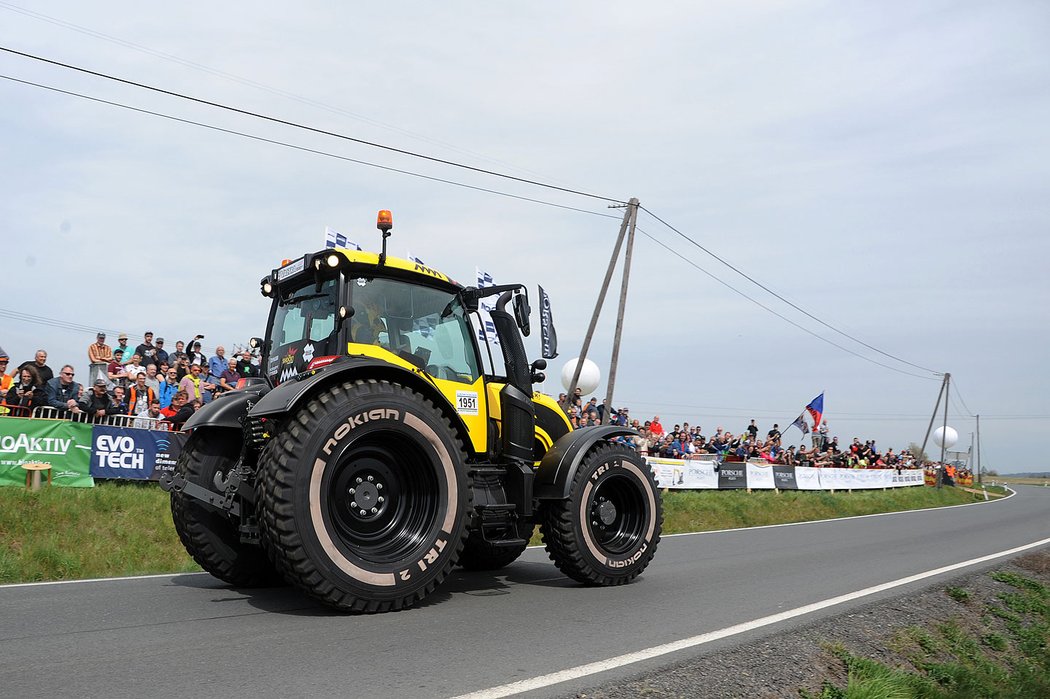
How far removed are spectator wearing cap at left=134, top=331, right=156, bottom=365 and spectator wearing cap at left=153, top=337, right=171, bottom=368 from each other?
0.06m

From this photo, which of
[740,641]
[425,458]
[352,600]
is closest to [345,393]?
[425,458]

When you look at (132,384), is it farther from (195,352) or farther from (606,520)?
(606,520)

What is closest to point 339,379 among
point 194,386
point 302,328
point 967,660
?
point 302,328

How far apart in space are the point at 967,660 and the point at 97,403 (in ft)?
39.4

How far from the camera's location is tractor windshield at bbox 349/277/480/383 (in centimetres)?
663

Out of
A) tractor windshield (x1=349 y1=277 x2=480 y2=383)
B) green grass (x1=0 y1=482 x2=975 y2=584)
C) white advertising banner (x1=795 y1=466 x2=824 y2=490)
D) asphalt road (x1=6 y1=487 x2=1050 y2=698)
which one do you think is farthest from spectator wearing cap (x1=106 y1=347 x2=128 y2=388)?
white advertising banner (x1=795 y1=466 x2=824 y2=490)

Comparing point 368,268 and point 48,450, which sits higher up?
point 368,268

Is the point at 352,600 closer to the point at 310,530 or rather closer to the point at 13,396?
the point at 310,530

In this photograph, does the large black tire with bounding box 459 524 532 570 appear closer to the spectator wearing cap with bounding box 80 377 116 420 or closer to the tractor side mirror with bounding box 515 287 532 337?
the tractor side mirror with bounding box 515 287 532 337

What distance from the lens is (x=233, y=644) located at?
4.90 m

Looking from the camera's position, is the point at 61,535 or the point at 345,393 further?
the point at 61,535

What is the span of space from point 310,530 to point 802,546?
10.2 metres

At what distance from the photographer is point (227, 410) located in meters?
6.80

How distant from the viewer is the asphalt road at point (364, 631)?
4188 millimetres
